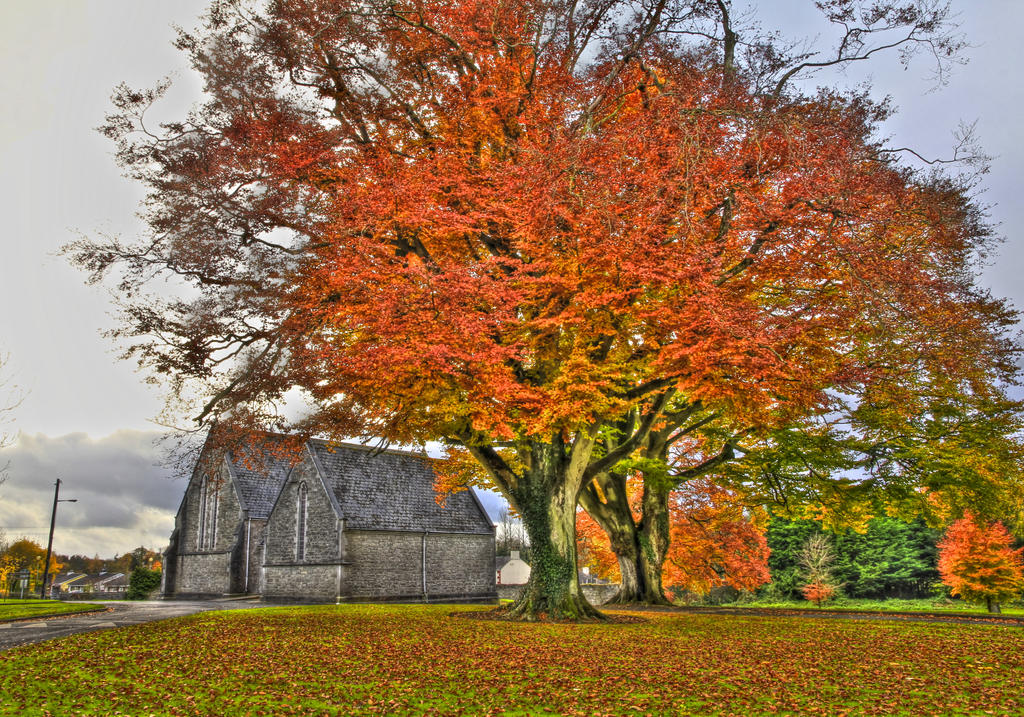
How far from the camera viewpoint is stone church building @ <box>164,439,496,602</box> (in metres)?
35.6

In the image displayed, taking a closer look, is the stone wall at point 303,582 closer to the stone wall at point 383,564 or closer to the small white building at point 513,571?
the stone wall at point 383,564

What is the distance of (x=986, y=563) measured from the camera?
1319 inches

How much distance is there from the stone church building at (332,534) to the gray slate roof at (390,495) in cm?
6

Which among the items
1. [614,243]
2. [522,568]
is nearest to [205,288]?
[614,243]

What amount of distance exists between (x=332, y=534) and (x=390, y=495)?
15.2 feet

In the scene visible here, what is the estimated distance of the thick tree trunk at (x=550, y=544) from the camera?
17.1m

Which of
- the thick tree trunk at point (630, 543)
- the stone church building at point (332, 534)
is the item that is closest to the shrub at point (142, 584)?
the stone church building at point (332, 534)

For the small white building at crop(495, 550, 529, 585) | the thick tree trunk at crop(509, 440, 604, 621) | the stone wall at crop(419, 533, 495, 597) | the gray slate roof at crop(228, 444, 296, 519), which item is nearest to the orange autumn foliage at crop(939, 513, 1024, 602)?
the stone wall at crop(419, 533, 495, 597)

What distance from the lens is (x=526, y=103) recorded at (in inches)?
660

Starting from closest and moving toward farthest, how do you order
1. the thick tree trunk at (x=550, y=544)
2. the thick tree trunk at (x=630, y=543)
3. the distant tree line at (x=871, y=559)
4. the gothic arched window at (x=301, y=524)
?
the thick tree trunk at (x=550, y=544) < the thick tree trunk at (x=630, y=543) < the gothic arched window at (x=301, y=524) < the distant tree line at (x=871, y=559)

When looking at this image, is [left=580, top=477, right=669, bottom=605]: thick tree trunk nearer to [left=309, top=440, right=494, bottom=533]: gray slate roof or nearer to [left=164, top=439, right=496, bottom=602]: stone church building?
[left=164, top=439, right=496, bottom=602]: stone church building

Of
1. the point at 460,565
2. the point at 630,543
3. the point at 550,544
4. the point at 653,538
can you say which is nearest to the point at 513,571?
the point at 460,565

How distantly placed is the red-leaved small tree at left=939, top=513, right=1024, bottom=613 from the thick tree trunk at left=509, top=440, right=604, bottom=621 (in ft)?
83.9

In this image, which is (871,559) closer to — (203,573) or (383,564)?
(383,564)
